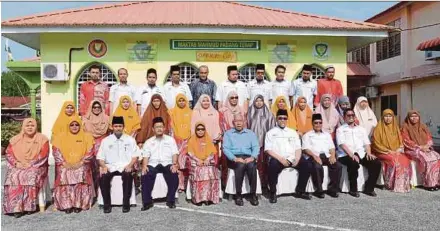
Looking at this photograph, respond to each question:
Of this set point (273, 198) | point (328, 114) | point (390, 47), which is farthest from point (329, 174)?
point (390, 47)

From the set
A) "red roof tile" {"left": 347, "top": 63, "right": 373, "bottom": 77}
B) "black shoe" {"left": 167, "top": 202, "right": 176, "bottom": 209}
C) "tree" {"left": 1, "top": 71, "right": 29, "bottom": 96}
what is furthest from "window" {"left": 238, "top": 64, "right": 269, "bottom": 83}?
"tree" {"left": 1, "top": 71, "right": 29, "bottom": 96}

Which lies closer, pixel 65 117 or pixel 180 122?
pixel 65 117

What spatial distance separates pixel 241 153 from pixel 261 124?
29.8 inches

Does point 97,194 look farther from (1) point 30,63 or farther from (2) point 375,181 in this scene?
(1) point 30,63

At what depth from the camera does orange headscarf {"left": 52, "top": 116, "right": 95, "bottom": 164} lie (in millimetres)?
5805

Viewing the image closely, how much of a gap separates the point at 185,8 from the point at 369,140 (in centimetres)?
606

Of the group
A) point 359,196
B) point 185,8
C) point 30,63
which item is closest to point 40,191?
point 359,196

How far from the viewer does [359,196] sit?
634 cm

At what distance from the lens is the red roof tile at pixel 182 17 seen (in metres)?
9.18

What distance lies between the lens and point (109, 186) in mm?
5695

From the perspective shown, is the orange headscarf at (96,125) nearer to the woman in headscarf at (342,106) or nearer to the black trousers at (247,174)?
the black trousers at (247,174)

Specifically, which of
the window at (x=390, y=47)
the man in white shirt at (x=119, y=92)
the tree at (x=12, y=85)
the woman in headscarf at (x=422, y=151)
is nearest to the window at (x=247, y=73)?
the man in white shirt at (x=119, y=92)

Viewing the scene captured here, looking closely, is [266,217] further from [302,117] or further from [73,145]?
[73,145]

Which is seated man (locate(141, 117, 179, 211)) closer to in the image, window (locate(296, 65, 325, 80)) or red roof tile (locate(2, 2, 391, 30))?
red roof tile (locate(2, 2, 391, 30))
